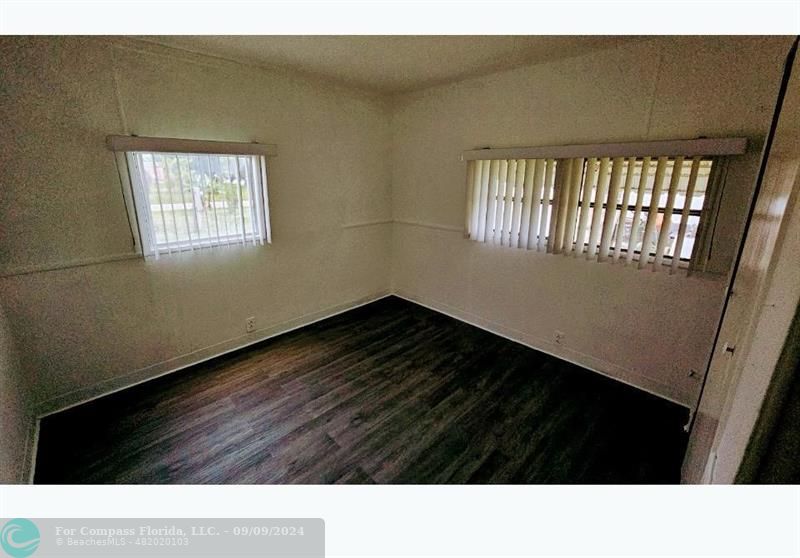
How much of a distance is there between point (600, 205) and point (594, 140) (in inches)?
18.7

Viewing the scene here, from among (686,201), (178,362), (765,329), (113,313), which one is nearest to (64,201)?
(113,313)

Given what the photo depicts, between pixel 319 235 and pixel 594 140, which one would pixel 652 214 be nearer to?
pixel 594 140

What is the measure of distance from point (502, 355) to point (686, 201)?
5.55 feet

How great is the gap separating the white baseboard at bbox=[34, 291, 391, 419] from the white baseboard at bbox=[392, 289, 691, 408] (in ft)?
4.23

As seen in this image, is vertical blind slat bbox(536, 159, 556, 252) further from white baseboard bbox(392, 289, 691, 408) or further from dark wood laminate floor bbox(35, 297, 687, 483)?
dark wood laminate floor bbox(35, 297, 687, 483)

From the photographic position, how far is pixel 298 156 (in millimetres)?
3031

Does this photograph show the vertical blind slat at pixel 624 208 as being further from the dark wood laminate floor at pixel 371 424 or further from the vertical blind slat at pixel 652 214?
the dark wood laminate floor at pixel 371 424

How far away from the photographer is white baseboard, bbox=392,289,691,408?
2.37m

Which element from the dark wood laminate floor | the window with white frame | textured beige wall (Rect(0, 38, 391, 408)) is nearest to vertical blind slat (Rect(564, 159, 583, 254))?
the dark wood laminate floor

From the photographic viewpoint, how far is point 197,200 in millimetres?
2469

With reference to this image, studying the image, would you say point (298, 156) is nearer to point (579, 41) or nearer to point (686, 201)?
point (579, 41)

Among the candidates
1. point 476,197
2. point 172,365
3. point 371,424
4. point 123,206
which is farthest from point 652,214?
point 172,365

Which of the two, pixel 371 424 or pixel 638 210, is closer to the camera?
pixel 371 424

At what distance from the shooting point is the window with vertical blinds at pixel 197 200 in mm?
2244
